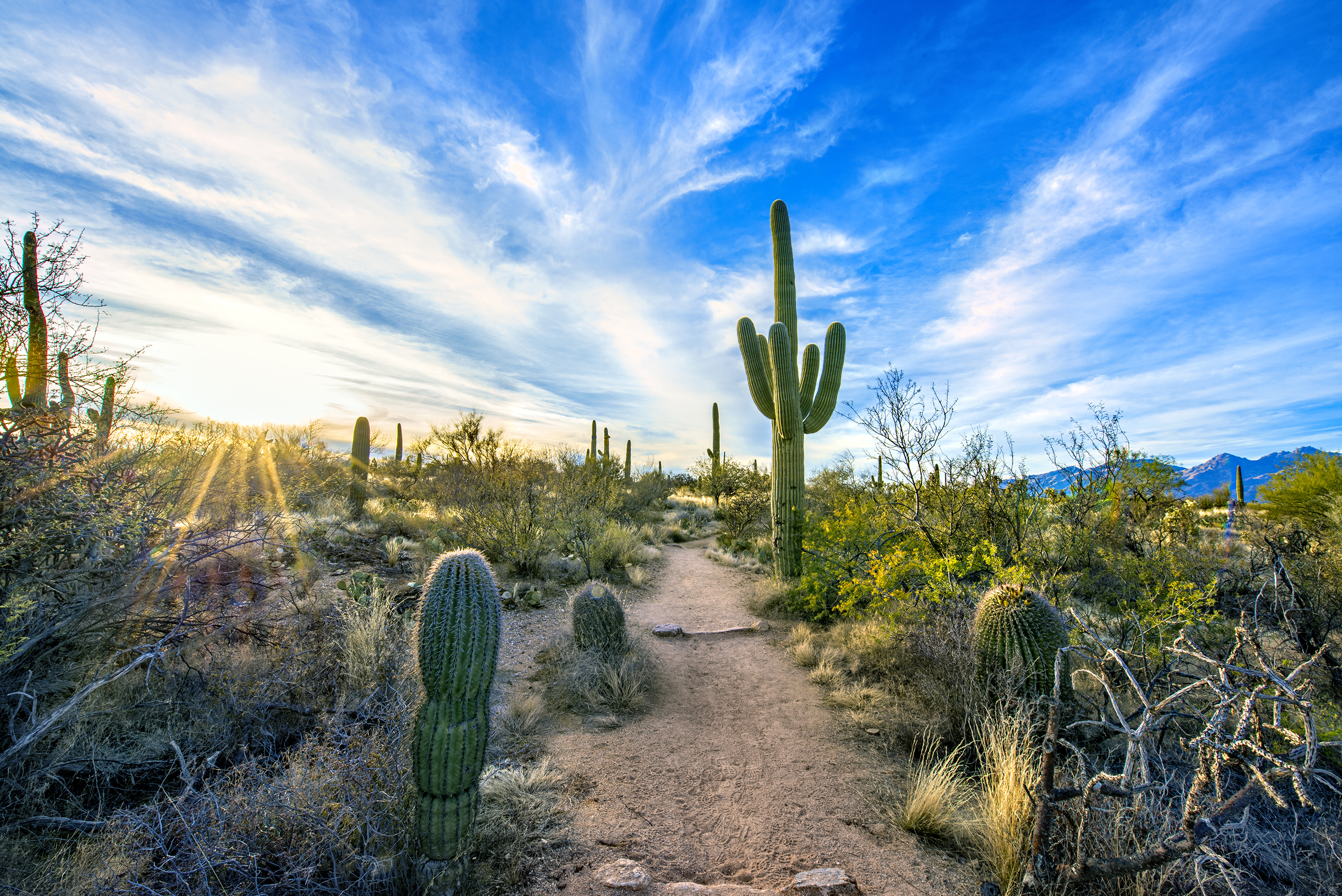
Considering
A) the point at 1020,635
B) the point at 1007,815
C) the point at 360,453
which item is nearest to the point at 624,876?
the point at 1007,815

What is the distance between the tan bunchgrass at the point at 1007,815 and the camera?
9.14 ft

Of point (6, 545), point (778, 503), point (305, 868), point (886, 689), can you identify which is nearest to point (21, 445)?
point (6, 545)

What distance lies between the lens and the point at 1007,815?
2922 millimetres

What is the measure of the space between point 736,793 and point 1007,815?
169 centimetres

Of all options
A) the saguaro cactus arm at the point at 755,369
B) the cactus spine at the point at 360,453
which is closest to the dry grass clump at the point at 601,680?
the saguaro cactus arm at the point at 755,369

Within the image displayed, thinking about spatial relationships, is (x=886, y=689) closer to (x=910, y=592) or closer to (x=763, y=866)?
(x=910, y=592)

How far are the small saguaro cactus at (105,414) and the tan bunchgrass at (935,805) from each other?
635cm

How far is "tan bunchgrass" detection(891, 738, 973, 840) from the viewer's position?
328 centimetres

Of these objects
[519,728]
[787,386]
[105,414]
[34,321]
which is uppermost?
[787,386]

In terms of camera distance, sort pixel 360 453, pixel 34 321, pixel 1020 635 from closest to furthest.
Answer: pixel 1020 635 < pixel 34 321 < pixel 360 453

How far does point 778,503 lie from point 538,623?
438cm

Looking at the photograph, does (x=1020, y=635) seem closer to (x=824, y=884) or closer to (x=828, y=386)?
(x=824, y=884)

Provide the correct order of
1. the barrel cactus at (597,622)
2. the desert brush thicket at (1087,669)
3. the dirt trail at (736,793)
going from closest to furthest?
1. the desert brush thicket at (1087,669)
2. the dirt trail at (736,793)
3. the barrel cactus at (597,622)

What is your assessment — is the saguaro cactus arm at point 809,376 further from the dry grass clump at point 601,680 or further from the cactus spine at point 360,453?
the cactus spine at point 360,453
